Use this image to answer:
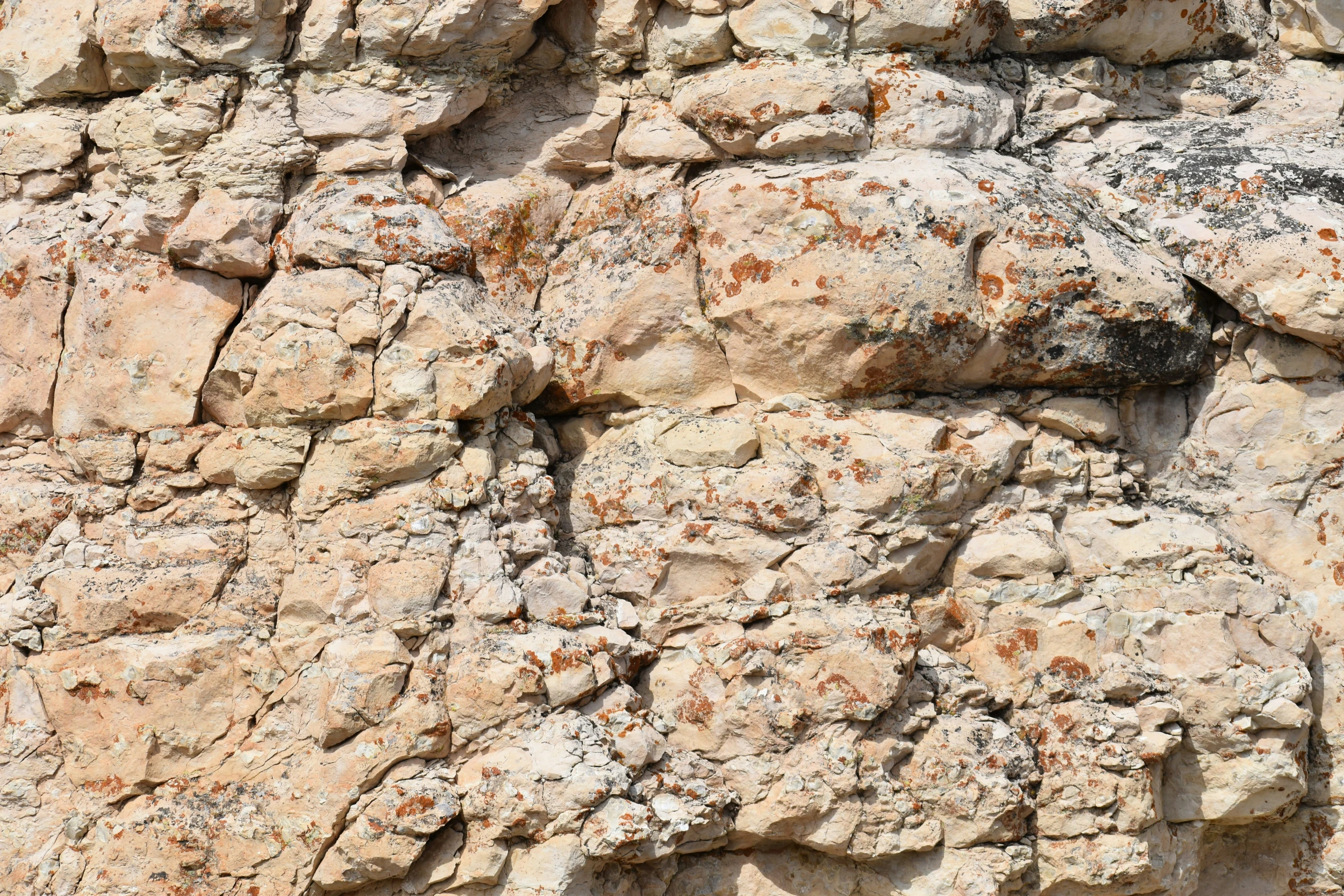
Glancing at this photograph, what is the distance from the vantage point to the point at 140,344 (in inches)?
204

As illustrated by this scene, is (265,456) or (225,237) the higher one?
(225,237)

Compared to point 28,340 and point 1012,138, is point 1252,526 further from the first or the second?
point 28,340

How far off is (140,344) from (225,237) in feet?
1.92

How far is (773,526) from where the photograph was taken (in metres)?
4.91

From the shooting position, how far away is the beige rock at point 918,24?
5.32m

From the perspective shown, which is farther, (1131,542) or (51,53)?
(51,53)

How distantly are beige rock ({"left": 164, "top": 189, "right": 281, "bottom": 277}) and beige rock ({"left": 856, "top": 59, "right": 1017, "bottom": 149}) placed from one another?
2.59 metres

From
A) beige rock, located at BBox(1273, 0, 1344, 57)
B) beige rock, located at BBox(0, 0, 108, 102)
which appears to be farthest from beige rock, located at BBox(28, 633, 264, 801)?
beige rock, located at BBox(1273, 0, 1344, 57)

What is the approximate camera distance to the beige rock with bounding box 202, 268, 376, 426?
4824mm

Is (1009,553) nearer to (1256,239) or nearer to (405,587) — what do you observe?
(1256,239)

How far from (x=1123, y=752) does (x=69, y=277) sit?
4.75 meters

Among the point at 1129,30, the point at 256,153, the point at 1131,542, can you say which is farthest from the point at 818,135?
the point at 256,153

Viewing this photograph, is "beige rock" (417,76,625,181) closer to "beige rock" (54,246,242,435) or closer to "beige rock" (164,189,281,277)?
"beige rock" (164,189,281,277)

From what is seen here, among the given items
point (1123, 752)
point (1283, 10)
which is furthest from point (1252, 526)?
point (1283, 10)
